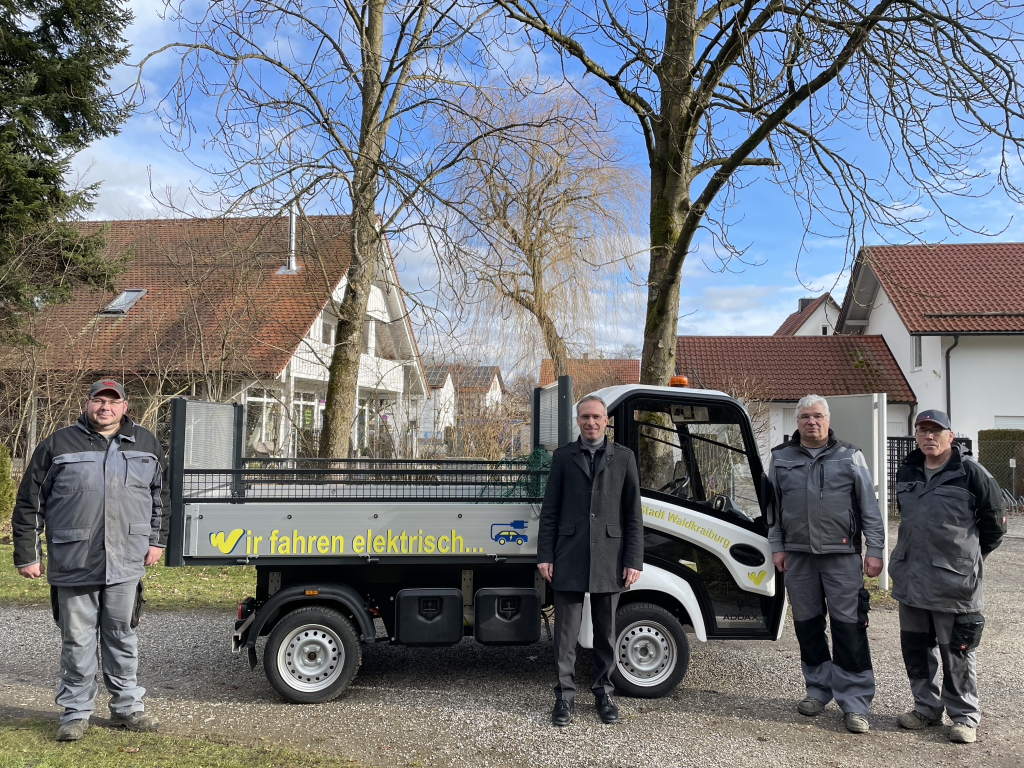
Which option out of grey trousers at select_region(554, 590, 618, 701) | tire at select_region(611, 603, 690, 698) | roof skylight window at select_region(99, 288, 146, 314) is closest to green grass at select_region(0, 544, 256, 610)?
grey trousers at select_region(554, 590, 618, 701)

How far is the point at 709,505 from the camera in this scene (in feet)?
16.4

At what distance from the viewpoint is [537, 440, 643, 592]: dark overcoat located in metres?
4.55

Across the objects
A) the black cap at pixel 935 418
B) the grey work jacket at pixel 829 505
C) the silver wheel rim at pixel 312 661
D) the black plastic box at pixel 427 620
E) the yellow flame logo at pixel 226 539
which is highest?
the black cap at pixel 935 418

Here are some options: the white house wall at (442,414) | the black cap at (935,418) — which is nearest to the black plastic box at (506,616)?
the black cap at (935,418)

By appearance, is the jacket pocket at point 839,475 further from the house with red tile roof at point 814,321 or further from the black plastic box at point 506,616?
the house with red tile roof at point 814,321

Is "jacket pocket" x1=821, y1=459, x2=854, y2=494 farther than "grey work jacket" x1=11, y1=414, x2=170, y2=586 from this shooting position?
Yes

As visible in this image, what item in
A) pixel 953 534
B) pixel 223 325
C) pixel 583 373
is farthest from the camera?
pixel 583 373

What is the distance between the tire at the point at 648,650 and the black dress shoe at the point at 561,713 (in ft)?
1.61

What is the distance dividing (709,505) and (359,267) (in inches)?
247

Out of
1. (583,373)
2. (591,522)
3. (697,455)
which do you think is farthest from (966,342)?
(591,522)

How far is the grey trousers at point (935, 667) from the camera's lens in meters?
4.46

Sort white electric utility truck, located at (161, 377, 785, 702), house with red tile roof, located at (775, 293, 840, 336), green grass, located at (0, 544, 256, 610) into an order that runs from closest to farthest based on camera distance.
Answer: white electric utility truck, located at (161, 377, 785, 702)
green grass, located at (0, 544, 256, 610)
house with red tile roof, located at (775, 293, 840, 336)

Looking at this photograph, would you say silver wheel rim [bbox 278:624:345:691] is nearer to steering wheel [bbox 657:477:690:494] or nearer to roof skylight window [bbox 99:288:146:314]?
steering wheel [bbox 657:477:690:494]

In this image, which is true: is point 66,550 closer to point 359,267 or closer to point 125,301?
point 359,267
